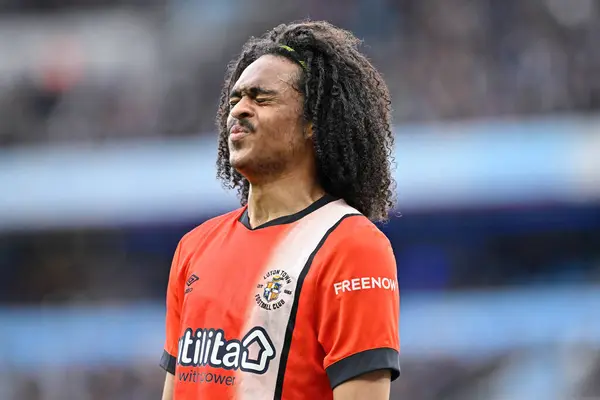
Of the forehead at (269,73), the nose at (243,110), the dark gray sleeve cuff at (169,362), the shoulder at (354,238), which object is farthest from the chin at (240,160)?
the dark gray sleeve cuff at (169,362)

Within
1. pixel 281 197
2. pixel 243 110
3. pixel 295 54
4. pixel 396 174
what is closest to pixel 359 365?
pixel 281 197

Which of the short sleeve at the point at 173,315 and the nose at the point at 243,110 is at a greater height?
the nose at the point at 243,110

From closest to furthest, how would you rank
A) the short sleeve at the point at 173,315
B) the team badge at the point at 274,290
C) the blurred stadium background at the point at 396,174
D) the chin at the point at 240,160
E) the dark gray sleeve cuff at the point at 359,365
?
the dark gray sleeve cuff at the point at 359,365 → the team badge at the point at 274,290 → the chin at the point at 240,160 → the short sleeve at the point at 173,315 → the blurred stadium background at the point at 396,174

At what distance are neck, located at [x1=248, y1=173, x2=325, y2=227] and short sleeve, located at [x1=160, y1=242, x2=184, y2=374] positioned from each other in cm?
27

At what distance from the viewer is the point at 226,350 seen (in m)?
2.71

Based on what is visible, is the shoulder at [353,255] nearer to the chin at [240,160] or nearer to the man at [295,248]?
the man at [295,248]

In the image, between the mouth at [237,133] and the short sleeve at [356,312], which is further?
the mouth at [237,133]

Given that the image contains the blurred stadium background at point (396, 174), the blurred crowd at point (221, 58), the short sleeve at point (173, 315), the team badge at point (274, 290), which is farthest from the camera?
the blurred crowd at point (221, 58)

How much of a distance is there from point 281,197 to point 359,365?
0.58 meters

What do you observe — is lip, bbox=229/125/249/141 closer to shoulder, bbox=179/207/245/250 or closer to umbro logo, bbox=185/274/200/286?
shoulder, bbox=179/207/245/250

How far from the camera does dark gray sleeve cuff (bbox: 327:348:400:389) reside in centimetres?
257

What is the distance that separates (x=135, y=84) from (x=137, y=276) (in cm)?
227

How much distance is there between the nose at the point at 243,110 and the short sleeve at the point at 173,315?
17.7 inches

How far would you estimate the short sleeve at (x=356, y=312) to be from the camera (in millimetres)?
2582
